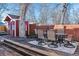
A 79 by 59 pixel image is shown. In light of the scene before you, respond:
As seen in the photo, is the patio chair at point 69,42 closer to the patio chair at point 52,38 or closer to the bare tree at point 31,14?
the patio chair at point 52,38

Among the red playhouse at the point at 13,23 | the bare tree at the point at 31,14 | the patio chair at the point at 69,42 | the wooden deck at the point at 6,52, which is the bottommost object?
the wooden deck at the point at 6,52

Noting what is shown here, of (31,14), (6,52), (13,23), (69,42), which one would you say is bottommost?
(6,52)

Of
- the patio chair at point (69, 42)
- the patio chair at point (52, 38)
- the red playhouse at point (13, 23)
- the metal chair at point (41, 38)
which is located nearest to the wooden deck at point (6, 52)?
the red playhouse at point (13, 23)

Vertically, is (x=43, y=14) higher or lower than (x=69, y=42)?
higher

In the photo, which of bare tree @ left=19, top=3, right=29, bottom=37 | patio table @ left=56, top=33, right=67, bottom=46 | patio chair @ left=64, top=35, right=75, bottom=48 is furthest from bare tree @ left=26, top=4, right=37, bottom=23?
patio chair @ left=64, top=35, right=75, bottom=48

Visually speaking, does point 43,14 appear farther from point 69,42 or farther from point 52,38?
point 69,42

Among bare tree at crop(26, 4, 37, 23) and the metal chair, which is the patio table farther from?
bare tree at crop(26, 4, 37, 23)

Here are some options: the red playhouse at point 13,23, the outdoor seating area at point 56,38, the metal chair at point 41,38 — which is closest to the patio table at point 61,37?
the outdoor seating area at point 56,38

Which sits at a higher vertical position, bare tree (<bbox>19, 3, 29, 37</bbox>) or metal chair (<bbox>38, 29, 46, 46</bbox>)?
bare tree (<bbox>19, 3, 29, 37</bbox>)

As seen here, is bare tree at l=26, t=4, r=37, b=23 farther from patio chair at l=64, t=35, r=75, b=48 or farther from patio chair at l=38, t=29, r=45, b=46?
patio chair at l=64, t=35, r=75, b=48

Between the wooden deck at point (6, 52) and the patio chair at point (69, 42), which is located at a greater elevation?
the patio chair at point (69, 42)

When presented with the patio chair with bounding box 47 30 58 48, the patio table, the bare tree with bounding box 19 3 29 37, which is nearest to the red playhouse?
the bare tree with bounding box 19 3 29 37

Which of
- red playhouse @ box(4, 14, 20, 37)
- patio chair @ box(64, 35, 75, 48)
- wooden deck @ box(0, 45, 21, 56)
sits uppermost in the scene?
red playhouse @ box(4, 14, 20, 37)

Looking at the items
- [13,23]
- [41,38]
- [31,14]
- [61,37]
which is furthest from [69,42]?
[13,23]
